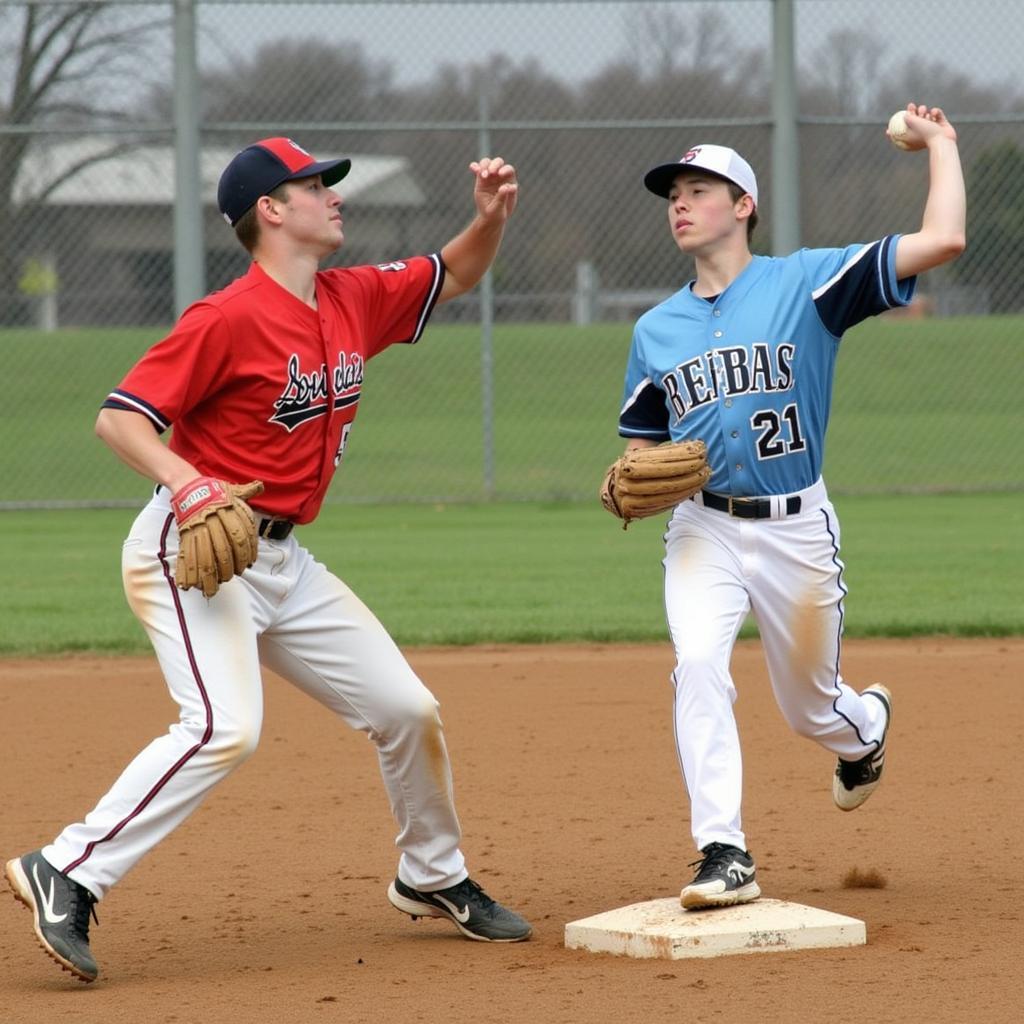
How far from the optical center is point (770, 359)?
4137 millimetres

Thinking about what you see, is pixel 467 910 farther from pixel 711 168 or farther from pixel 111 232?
pixel 111 232

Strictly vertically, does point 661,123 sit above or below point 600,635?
above

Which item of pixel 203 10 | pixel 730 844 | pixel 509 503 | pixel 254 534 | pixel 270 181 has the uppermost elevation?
pixel 203 10

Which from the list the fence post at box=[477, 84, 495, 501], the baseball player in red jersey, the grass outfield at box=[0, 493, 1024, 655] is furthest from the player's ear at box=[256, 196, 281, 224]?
the fence post at box=[477, 84, 495, 501]

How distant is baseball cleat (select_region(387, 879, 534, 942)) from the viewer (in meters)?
4.01

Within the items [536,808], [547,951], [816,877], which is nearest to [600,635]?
[536,808]

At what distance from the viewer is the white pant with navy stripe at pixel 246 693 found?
12.1ft

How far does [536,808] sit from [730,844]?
4.73 ft

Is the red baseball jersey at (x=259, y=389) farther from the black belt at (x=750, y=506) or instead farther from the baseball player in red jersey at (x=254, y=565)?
the black belt at (x=750, y=506)

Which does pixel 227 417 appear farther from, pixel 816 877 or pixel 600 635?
pixel 600 635

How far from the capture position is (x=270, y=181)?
3.98 m

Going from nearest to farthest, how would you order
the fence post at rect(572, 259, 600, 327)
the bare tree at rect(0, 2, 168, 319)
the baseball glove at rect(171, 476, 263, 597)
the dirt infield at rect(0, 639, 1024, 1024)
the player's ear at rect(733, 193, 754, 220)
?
the dirt infield at rect(0, 639, 1024, 1024), the baseball glove at rect(171, 476, 263, 597), the player's ear at rect(733, 193, 754, 220), the bare tree at rect(0, 2, 168, 319), the fence post at rect(572, 259, 600, 327)

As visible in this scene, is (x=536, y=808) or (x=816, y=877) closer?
(x=816, y=877)

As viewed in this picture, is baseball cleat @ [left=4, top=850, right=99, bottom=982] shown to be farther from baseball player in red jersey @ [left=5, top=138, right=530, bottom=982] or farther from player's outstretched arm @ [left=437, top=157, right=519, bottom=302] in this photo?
player's outstretched arm @ [left=437, top=157, right=519, bottom=302]
